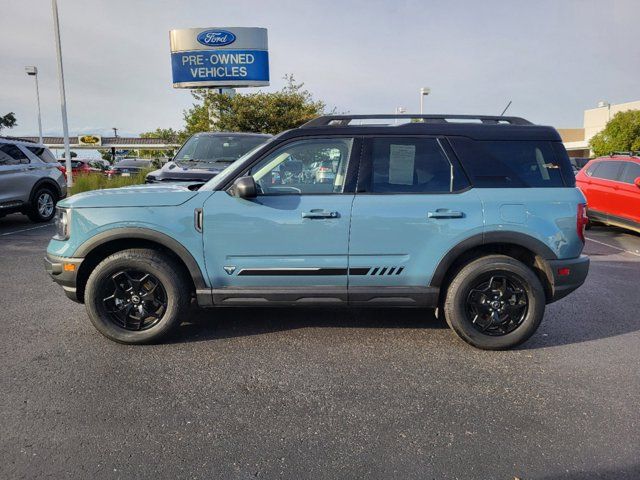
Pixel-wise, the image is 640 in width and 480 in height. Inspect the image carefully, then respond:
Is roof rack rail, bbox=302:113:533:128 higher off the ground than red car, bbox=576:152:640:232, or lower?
higher

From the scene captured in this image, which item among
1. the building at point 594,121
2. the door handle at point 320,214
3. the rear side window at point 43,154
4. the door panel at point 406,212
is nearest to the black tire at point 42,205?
the rear side window at point 43,154

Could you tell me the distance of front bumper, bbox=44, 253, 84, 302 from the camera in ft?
12.9

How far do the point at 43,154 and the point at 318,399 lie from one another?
1039 cm

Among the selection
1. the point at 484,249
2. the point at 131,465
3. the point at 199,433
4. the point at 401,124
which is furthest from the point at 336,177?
the point at 131,465

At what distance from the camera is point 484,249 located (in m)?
4.05

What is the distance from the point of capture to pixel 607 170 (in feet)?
33.0

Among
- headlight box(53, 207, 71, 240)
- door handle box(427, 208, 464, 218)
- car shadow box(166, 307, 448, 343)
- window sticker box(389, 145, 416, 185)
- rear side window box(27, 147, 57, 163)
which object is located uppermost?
rear side window box(27, 147, 57, 163)

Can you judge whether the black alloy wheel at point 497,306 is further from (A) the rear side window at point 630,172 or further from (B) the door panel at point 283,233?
(A) the rear side window at point 630,172

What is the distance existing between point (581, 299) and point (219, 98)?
53.4 ft

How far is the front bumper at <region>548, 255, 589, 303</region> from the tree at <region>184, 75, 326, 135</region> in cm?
1560

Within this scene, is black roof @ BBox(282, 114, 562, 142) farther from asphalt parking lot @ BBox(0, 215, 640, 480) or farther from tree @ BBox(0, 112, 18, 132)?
tree @ BBox(0, 112, 18, 132)

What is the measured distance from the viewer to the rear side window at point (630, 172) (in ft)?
30.1

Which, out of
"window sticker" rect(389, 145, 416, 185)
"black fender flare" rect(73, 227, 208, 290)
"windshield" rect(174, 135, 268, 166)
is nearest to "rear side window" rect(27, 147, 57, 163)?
"windshield" rect(174, 135, 268, 166)

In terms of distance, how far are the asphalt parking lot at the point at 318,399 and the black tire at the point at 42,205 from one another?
646 cm
